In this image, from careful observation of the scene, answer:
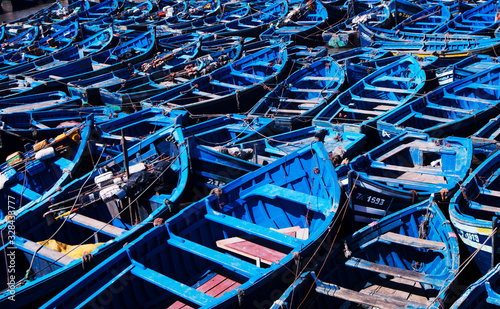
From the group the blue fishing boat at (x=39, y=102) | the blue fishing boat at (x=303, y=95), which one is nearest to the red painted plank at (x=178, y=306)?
the blue fishing boat at (x=303, y=95)

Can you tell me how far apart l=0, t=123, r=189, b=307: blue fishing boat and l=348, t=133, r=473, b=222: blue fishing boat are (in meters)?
4.72

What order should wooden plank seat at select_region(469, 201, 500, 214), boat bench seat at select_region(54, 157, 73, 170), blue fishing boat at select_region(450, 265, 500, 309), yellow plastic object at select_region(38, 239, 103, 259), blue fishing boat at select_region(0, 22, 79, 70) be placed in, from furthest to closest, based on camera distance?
blue fishing boat at select_region(0, 22, 79, 70) → boat bench seat at select_region(54, 157, 73, 170) → wooden plank seat at select_region(469, 201, 500, 214) → yellow plastic object at select_region(38, 239, 103, 259) → blue fishing boat at select_region(450, 265, 500, 309)

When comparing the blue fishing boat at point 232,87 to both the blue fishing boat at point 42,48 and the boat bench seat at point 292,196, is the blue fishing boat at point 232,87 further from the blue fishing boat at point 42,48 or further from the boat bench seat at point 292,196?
the blue fishing boat at point 42,48

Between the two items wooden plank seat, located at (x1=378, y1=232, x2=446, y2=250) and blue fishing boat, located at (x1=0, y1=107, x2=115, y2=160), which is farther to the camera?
blue fishing boat, located at (x1=0, y1=107, x2=115, y2=160)

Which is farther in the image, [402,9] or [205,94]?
[402,9]

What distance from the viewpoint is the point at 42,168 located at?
16094 mm

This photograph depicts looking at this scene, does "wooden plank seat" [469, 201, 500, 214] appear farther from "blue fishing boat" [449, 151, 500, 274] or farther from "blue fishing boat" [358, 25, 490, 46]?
"blue fishing boat" [358, 25, 490, 46]

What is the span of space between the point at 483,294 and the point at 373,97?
39.6 feet

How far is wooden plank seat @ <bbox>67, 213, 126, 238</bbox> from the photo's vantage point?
41.2ft

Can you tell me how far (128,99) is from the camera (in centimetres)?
2169

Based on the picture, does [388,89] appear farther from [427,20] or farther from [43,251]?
[43,251]

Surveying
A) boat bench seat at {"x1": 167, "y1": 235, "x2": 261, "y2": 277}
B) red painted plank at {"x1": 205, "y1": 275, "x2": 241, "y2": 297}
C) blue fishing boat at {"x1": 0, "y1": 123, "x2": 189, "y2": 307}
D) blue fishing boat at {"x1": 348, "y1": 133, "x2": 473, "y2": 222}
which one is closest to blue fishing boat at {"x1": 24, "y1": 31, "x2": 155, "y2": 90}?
blue fishing boat at {"x1": 0, "y1": 123, "x2": 189, "y2": 307}

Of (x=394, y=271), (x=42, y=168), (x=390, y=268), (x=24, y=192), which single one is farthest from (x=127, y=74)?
(x=394, y=271)

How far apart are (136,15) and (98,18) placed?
9.33 ft
